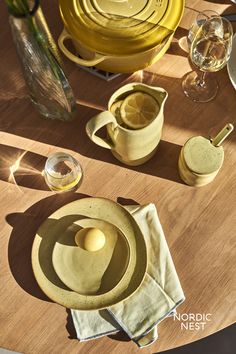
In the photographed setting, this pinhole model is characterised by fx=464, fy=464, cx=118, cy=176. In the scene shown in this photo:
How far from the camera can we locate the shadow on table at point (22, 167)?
86cm

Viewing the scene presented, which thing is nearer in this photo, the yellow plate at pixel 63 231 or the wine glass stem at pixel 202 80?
the yellow plate at pixel 63 231

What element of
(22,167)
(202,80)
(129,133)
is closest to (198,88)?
(202,80)

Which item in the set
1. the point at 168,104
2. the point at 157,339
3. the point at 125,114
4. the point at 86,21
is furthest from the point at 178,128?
the point at 157,339

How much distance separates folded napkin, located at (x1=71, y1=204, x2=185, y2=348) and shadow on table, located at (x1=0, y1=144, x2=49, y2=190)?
0.24 metres

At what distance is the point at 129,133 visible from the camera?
739 millimetres

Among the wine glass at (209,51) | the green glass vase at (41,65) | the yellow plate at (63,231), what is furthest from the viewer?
the wine glass at (209,51)

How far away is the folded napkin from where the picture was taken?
775mm

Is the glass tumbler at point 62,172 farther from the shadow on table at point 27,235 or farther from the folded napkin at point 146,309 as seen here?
the folded napkin at point 146,309

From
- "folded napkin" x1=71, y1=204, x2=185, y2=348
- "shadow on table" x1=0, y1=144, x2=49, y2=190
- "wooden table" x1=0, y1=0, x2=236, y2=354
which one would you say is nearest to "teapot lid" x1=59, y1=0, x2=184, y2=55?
"wooden table" x1=0, y1=0, x2=236, y2=354

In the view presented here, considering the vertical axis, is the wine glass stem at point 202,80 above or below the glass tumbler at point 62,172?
above

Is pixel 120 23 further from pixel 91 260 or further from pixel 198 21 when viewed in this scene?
pixel 91 260

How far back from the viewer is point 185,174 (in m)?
0.84

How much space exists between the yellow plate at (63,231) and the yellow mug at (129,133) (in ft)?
0.31

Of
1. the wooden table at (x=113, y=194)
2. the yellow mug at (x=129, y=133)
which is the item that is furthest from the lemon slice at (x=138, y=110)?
the wooden table at (x=113, y=194)
